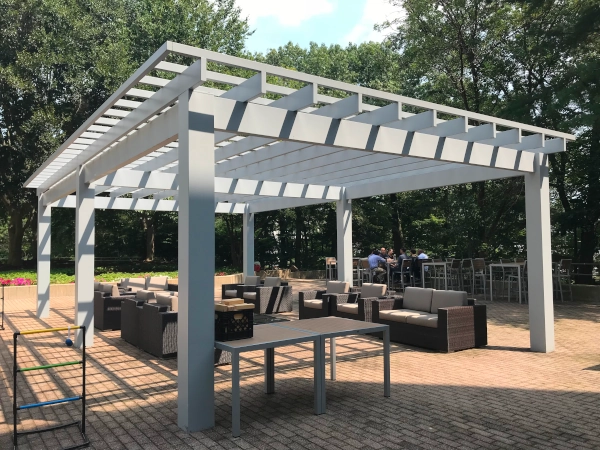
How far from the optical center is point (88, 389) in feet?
18.0

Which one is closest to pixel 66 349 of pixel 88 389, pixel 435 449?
pixel 88 389

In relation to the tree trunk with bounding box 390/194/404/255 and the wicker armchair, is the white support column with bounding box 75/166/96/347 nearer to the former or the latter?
the wicker armchair

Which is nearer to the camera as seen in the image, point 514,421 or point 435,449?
point 435,449

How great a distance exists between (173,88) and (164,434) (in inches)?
123

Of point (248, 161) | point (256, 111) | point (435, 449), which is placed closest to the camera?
point (435, 449)

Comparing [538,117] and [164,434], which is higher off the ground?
[538,117]

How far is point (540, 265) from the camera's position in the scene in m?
7.35

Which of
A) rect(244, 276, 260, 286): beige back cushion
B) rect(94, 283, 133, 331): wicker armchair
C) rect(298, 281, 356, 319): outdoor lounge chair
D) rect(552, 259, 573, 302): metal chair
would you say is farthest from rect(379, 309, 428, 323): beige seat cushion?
rect(552, 259, 573, 302): metal chair

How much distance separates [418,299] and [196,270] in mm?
5105

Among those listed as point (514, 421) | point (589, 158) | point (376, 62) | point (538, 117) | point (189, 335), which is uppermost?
point (376, 62)

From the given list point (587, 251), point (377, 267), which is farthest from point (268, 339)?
point (587, 251)

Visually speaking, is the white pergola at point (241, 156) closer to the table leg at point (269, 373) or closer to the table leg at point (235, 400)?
the table leg at point (235, 400)

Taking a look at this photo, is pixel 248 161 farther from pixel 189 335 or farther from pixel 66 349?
pixel 189 335

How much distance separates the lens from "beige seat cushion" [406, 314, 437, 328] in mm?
7344
